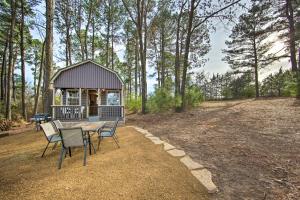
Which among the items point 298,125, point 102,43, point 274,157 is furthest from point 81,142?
point 102,43

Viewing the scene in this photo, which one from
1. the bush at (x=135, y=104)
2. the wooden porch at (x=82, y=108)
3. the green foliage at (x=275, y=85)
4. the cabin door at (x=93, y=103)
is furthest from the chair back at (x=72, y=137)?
the green foliage at (x=275, y=85)

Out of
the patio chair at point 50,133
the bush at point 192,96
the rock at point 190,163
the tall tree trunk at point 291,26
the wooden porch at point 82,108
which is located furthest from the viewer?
the tall tree trunk at point 291,26

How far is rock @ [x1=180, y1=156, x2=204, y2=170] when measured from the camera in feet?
10.7

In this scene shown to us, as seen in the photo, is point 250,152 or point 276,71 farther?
point 276,71

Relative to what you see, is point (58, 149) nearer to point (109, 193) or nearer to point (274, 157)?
point (109, 193)

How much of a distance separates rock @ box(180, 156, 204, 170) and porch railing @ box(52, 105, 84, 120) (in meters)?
7.84

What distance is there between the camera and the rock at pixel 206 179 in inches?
103

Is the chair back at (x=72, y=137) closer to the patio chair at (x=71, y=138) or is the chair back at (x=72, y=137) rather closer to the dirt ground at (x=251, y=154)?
A: the patio chair at (x=71, y=138)

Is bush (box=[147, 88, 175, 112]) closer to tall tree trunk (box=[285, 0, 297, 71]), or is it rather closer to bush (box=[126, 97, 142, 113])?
bush (box=[126, 97, 142, 113])

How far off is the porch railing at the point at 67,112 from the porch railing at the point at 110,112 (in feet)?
3.86

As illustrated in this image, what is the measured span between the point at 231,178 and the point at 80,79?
9608 millimetres

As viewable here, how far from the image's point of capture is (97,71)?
1092 cm

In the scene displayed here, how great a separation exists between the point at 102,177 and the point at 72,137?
1173 mm

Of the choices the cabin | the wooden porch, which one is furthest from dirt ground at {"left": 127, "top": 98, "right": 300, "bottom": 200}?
the cabin
